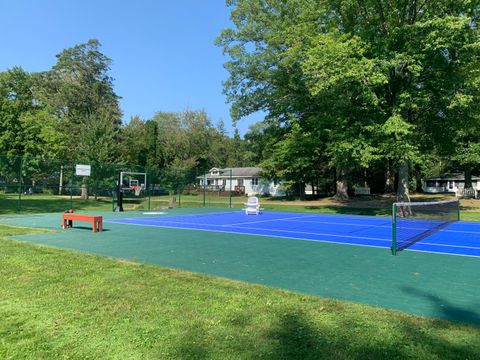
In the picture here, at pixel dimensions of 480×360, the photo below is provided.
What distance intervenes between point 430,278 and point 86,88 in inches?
2307

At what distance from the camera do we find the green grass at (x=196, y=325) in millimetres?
3871

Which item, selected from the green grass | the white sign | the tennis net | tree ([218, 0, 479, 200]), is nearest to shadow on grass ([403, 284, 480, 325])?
the green grass

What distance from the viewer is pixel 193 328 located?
4426 mm

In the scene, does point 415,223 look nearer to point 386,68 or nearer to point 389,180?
point 386,68

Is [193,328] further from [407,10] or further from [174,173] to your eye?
[174,173]

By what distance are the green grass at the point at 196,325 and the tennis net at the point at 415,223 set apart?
5.39m

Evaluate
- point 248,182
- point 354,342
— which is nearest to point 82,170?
point 354,342

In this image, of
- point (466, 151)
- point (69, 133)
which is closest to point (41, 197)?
point (69, 133)

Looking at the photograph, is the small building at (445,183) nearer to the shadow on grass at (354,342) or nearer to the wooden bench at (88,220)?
the wooden bench at (88,220)

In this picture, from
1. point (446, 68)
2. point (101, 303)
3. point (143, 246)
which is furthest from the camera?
point (446, 68)

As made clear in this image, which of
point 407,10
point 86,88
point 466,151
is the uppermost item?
point 86,88

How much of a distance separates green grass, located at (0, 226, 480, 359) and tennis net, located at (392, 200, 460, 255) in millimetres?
5389

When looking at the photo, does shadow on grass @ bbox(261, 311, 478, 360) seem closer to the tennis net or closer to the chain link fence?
the tennis net

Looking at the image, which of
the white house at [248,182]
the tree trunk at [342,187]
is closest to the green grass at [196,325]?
the tree trunk at [342,187]
